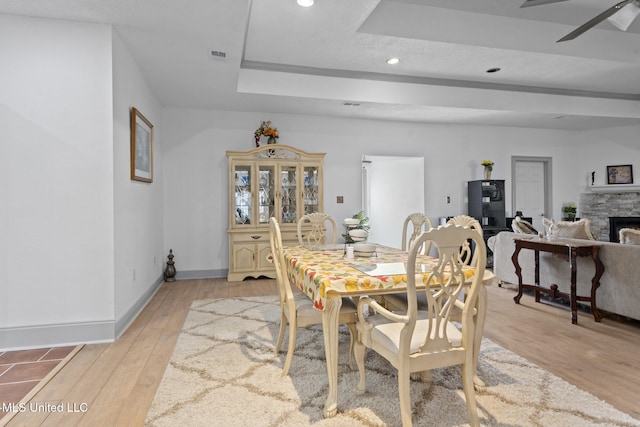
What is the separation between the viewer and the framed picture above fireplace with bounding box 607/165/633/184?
6414 millimetres

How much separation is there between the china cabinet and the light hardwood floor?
49.8 inches

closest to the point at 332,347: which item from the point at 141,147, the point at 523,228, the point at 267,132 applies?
the point at 141,147

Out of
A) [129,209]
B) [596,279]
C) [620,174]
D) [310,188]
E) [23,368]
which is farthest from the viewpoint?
[620,174]

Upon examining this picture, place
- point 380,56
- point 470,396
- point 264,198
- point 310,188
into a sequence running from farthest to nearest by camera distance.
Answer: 1. point 310,188
2. point 264,198
3. point 380,56
4. point 470,396

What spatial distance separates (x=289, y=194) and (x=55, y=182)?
2.91 meters

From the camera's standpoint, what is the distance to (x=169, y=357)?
2.46m

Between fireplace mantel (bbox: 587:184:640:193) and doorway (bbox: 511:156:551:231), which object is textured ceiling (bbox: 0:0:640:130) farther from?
fireplace mantel (bbox: 587:184:640:193)

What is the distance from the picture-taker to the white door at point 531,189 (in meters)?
6.74

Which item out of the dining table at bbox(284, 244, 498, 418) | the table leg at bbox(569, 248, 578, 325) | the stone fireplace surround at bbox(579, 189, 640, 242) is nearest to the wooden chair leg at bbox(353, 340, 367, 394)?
the dining table at bbox(284, 244, 498, 418)

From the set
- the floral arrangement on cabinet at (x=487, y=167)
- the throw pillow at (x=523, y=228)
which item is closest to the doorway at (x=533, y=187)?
the floral arrangement on cabinet at (x=487, y=167)

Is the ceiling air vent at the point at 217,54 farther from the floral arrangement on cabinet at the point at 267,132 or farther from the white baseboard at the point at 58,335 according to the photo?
the white baseboard at the point at 58,335

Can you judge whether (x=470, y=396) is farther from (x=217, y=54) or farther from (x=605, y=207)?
(x=605, y=207)

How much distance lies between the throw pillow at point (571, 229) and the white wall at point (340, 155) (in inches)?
101

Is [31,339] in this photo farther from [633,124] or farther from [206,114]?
[633,124]
